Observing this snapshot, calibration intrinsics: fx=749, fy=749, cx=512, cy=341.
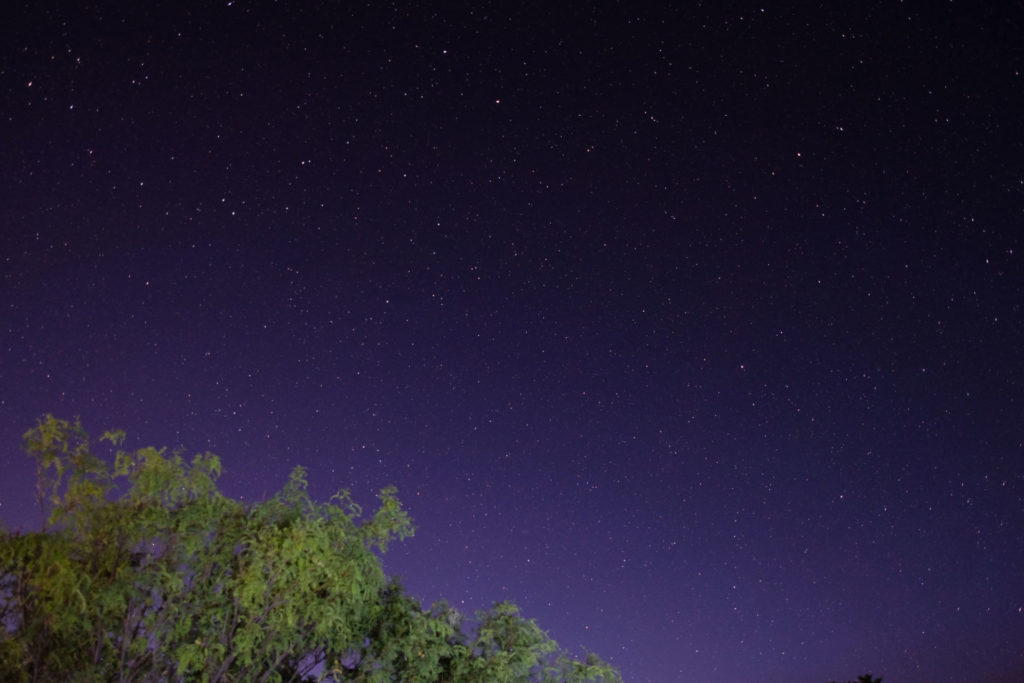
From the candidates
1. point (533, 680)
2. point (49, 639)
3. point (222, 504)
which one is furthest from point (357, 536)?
point (533, 680)

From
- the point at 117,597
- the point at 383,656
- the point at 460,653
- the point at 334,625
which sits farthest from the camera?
the point at 460,653

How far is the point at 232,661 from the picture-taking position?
12469 millimetres

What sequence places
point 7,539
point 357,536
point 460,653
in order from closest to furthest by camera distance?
point 7,539 → point 357,536 → point 460,653

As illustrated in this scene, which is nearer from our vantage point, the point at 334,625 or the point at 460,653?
the point at 334,625

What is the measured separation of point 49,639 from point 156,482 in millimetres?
2851

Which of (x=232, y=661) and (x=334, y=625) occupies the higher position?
(x=334, y=625)

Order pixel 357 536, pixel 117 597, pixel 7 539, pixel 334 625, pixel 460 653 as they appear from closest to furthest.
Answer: pixel 117 597 < pixel 7 539 < pixel 357 536 < pixel 334 625 < pixel 460 653

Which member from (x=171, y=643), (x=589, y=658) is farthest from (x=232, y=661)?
(x=589, y=658)

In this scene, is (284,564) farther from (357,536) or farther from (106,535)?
(106,535)

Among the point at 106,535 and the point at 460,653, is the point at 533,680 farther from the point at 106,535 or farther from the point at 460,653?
the point at 106,535

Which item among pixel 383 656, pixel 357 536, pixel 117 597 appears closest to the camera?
pixel 117 597

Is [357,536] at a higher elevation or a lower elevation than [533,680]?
higher

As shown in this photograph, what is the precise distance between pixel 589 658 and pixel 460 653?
3024 mm

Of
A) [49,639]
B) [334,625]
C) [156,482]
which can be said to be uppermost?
[156,482]
